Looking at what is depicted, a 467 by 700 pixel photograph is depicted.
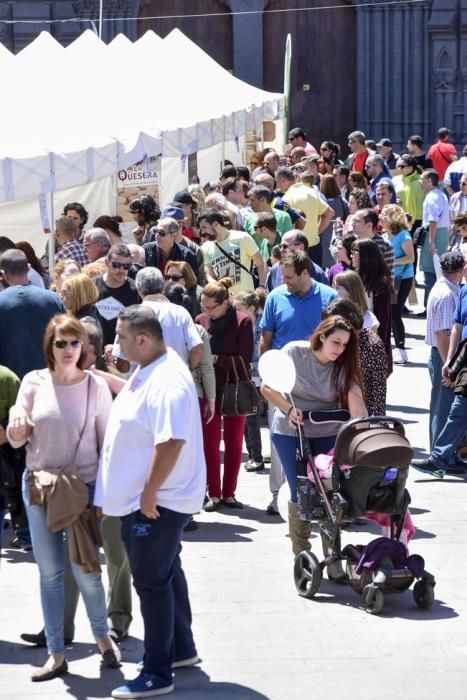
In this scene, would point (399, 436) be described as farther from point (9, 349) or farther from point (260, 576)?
point (9, 349)

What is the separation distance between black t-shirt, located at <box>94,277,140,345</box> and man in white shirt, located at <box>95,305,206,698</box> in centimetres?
301

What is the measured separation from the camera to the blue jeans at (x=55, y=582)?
648cm

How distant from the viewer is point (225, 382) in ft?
31.4

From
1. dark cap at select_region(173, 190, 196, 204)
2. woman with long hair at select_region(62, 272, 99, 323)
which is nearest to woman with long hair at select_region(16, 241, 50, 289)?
woman with long hair at select_region(62, 272, 99, 323)

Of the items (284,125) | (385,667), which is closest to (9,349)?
(385,667)

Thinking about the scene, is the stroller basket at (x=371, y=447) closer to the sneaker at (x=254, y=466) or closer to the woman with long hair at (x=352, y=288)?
the woman with long hair at (x=352, y=288)

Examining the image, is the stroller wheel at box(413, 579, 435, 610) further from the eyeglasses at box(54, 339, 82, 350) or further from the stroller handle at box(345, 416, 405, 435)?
the eyeglasses at box(54, 339, 82, 350)

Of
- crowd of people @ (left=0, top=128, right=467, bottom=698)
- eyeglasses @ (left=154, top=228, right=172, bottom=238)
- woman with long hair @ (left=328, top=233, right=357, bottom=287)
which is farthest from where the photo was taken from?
woman with long hair @ (left=328, top=233, right=357, bottom=287)

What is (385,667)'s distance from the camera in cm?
667

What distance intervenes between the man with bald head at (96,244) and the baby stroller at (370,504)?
3.73 metres

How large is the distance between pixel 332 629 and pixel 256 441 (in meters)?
3.48

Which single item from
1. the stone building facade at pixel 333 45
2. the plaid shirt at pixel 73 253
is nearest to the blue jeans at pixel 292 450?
the plaid shirt at pixel 73 253

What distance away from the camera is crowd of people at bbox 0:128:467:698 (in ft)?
20.2

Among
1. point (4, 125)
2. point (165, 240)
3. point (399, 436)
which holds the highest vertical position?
point (4, 125)
